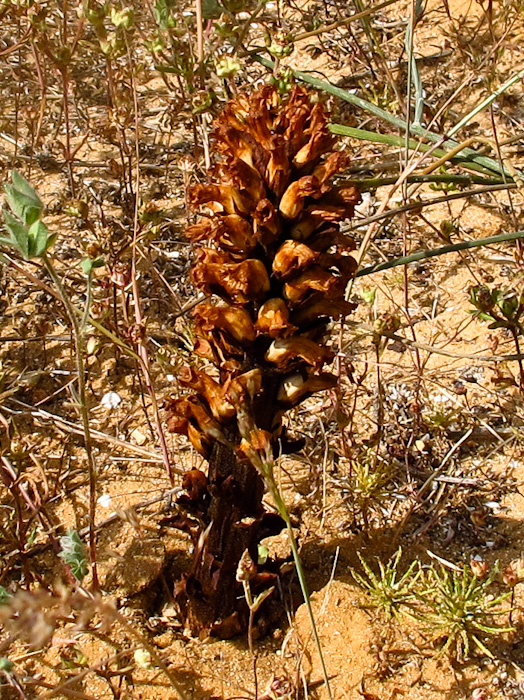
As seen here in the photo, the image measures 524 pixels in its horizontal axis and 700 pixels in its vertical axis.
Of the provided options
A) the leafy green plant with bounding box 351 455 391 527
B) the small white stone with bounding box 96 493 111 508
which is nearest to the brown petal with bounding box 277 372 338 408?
the leafy green plant with bounding box 351 455 391 527

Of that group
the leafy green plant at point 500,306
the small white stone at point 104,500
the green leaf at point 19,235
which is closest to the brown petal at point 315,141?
the green leaf at point 19,235

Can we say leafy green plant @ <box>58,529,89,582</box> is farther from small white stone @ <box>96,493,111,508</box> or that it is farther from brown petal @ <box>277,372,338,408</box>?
small white stone @ <box>96,493,111,508</box>

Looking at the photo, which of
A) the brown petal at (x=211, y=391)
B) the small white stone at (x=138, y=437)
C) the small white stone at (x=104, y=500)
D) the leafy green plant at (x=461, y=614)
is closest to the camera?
the brown petal at (x=211, y=391)

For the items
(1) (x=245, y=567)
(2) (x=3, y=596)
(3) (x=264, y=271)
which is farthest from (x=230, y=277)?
(2) (x=3, y=596)

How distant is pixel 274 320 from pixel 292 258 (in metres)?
0.14

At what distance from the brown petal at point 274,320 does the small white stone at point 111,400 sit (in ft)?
3.87

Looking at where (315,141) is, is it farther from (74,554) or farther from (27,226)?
(74,554)

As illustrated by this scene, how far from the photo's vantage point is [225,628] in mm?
2135

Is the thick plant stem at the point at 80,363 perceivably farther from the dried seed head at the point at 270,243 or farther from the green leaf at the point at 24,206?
the dried seed head at the point at 270,243

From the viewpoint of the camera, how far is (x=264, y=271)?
1745 mm

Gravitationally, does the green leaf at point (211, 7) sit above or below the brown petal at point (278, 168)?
above

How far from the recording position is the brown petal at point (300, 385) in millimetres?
1877

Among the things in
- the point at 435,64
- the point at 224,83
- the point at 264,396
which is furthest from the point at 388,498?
the point at 435,64

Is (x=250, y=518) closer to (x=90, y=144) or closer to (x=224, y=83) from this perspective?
(x=224, y=83)
